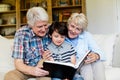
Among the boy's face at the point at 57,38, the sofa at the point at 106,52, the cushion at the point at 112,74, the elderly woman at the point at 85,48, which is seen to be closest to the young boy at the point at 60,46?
the boy's face at the point at 57,38

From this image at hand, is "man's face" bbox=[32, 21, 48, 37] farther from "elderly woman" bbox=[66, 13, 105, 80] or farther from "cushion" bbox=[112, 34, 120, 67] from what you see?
"cushion" bbox=[112, 34, 120, 67]

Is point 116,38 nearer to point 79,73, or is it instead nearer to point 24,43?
point 79,73

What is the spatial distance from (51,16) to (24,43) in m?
2.76

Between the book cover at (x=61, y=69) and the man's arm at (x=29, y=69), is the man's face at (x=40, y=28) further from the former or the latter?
the book cover at (x=61, y=69)

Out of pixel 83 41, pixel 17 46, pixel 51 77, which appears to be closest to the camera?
pixel 51 77

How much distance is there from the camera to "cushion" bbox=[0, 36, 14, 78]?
2330 mm

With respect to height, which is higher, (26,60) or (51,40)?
(51,40)

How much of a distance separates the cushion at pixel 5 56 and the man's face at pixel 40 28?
19.9 inches

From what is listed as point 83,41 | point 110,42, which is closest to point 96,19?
point 110,42

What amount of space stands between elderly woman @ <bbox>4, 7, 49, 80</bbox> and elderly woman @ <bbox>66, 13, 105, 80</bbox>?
246 mm

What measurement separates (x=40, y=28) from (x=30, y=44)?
16 centimetres

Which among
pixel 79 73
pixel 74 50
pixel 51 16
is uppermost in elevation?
pixel 51 16

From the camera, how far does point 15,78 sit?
6.13 feet

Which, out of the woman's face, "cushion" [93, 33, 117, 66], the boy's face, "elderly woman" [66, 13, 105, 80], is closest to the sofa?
"cushion" [93, 33, 117, 66]
